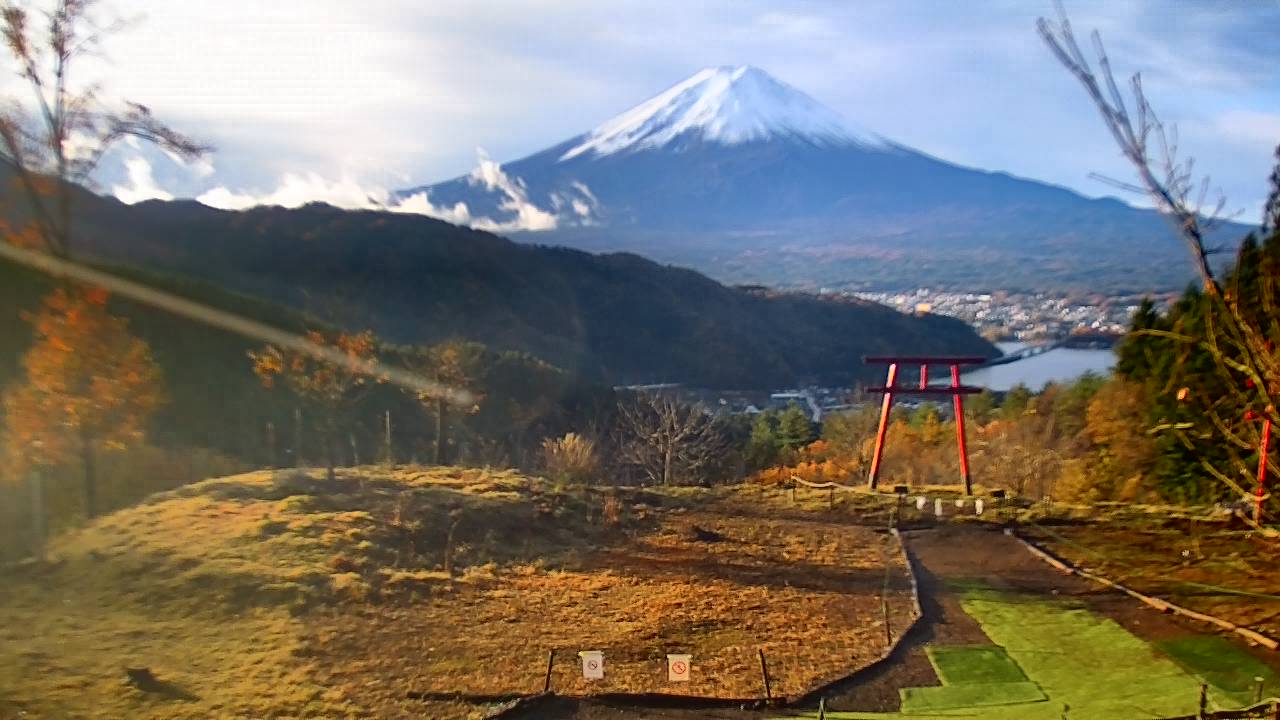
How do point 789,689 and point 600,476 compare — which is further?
point 600,476

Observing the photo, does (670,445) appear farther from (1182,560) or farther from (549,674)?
(549,674)

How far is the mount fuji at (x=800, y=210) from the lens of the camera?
2089 inches

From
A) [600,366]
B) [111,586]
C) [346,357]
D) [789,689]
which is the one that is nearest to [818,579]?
[789,689]

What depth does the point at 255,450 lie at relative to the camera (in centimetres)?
988

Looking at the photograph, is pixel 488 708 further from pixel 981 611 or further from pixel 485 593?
pixel 981 611

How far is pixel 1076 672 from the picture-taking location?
A: 5.61 metres

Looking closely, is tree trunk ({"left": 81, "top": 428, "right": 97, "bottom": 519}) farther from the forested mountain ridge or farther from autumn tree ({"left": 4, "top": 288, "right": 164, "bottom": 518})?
the forested mountain ridge

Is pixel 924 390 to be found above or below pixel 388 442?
above

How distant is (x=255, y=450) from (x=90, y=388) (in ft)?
12.0

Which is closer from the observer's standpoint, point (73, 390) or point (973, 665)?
point (973, 665)

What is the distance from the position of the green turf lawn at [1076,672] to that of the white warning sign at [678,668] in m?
0.87

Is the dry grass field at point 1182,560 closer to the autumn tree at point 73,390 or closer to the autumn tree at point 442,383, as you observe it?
the autumn tree at point 442,383

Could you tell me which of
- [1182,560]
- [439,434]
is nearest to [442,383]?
[439,434]

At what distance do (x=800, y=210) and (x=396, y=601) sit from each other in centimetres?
8925
